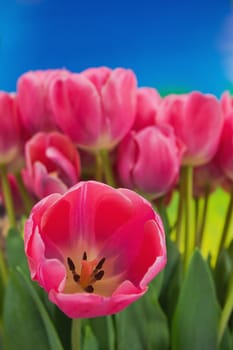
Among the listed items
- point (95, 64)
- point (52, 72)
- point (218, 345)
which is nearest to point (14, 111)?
point (52, 72)

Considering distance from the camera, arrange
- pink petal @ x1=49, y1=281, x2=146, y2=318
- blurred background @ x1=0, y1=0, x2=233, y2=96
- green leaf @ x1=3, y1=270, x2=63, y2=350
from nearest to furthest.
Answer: pink petal @ x1=49, y1=281, x2=146, y2=318 < green leaf @ x1=3, y1=270, x2=63, y2=350 < blurred background @ x1=0, y1=0, x2=233, y2=96

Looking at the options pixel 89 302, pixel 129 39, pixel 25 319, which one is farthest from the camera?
pixel 129 39

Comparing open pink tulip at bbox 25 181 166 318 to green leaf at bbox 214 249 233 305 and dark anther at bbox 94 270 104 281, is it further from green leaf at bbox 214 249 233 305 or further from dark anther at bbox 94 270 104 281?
green leaf at bbox 214 249 233 305

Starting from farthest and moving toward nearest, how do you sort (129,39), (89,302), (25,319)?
(129,39) → (25,319) → (89,302)

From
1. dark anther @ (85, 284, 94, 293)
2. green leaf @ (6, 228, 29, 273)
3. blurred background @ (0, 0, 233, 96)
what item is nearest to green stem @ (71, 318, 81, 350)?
dark anther @ (85, 284, 94, 293)

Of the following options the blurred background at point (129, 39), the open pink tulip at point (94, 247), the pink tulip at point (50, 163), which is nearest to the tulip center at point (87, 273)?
the open pink tulip at point (94, 247)

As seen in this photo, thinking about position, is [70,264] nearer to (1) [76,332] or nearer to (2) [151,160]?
(1) [76,332]

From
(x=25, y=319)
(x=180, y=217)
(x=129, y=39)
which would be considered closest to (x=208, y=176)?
(x=180, y=217)
